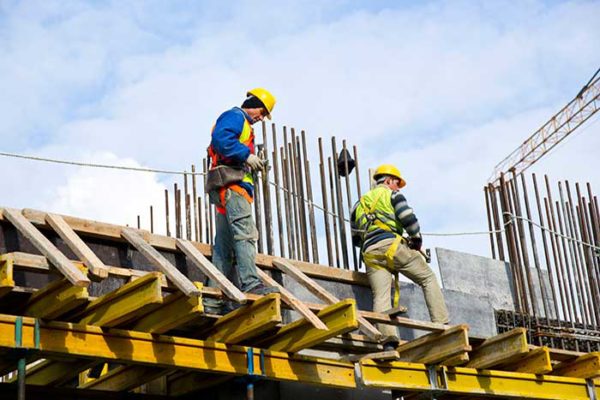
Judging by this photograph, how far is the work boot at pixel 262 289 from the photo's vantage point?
31.0 feet

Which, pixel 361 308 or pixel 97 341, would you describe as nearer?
pixel 97 341

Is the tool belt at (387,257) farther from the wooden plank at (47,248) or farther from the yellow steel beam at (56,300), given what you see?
the yellow steel beam at (56,300)

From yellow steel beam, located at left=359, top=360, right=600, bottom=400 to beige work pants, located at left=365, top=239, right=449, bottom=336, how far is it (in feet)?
2.45

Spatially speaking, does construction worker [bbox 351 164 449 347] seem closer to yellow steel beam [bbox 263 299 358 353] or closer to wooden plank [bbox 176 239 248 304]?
yellow steel beam [bbox 263 299 358 353]

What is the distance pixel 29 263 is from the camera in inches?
313

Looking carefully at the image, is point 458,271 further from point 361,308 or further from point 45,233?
point 45,233

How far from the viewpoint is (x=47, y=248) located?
26.6ft

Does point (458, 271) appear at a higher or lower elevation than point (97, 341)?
higher

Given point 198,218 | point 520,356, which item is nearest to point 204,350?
point 520,356

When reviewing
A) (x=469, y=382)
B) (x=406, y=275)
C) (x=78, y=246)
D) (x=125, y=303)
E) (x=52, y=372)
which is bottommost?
(x=469, y=382)

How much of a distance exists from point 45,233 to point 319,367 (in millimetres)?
2714

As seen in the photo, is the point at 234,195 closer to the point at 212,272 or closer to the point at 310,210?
the point at 212,272

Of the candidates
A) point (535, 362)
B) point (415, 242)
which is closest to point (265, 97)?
point (415, 242)

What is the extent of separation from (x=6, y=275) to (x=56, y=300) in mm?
551
